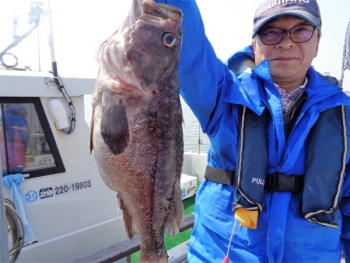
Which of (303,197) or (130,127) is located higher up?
(130,127)

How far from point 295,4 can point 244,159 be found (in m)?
1.13

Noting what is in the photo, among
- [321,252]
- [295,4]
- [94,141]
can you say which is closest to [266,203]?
[321,252]

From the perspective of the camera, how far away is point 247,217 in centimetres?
188

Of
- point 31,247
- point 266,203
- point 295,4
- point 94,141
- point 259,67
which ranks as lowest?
point 31,247

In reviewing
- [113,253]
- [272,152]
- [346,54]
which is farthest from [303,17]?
[346,54]

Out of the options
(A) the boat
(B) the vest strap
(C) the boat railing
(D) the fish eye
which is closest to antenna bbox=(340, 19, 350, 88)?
(A) the boat

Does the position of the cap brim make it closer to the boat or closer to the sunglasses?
the sunglasses

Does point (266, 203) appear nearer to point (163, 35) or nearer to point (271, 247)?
point (271, 247)

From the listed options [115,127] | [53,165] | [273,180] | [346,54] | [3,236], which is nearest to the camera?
[115,127]

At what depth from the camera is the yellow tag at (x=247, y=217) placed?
1885 mm

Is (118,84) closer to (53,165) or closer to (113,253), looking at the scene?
(113,253)

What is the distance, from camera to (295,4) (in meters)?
2.06

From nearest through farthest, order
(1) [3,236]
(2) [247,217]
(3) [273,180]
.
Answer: (1) [3,236], (2) [247,217], (3) [273,180]

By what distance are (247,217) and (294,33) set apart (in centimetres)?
134
